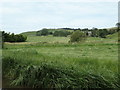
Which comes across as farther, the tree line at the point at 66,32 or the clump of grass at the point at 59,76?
the tree line at the point at 66,32

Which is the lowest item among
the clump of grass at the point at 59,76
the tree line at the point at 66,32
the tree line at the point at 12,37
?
the clump of grass at the point at 59,76

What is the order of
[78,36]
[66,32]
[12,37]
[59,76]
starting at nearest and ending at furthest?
[59,76]
[12,37]
[66,32]
[78,36]

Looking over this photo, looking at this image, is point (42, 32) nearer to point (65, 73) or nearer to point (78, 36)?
point (78, 36)

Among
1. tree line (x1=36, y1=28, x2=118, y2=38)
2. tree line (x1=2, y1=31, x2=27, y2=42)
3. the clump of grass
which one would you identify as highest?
tree line (x1=36, y1=28, x2=118, y2=38)

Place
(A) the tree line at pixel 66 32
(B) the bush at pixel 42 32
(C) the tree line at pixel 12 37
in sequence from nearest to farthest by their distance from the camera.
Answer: (C) the tree line at pixel 12 37 → (A) the tree line at pixel 66 32 → (B) the bush at pixel 42 32

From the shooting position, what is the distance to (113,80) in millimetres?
1877

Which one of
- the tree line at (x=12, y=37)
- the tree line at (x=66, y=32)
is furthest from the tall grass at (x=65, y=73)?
the tree line at (x=66, y=32)

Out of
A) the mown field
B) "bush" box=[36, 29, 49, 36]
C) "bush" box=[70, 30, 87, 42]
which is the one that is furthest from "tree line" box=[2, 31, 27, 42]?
"bush" box=[70, 30, 87, 42]

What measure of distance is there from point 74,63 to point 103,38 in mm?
2829

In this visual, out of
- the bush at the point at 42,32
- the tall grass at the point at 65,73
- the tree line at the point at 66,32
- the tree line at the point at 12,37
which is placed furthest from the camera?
the bush at the point at 42,32

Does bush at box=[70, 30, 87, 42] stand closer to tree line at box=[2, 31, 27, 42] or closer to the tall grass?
tree line at box=[2, 31, 27, 42]

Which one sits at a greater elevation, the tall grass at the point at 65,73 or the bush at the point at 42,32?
the bush at the point at 42,32

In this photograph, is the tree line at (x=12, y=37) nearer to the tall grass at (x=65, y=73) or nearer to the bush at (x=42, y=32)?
the bush at (x=42, y=32)

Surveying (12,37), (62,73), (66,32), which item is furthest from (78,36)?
(62,73)
